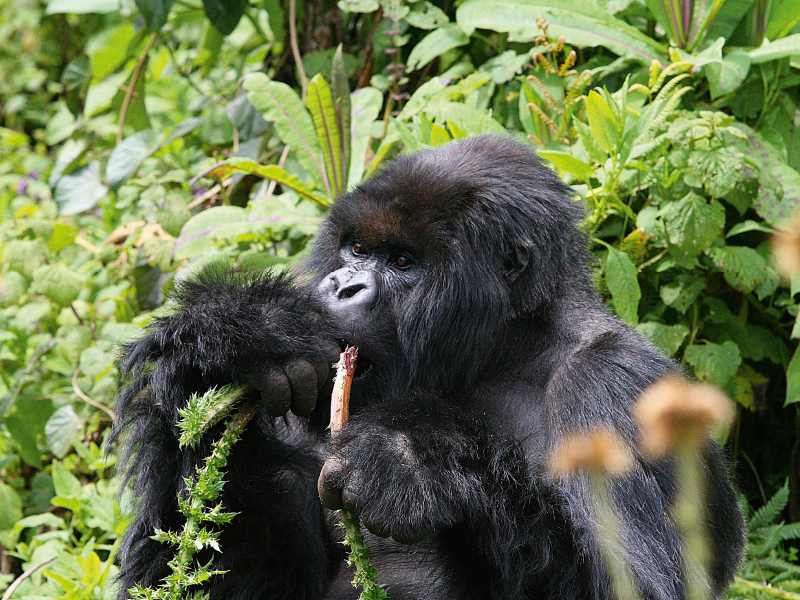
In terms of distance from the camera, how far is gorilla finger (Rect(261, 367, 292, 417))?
2047mm

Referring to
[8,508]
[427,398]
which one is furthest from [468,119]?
[8,508]

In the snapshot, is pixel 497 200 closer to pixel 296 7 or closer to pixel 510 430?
pixel 510 430

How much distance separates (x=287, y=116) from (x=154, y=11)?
1.06 metres

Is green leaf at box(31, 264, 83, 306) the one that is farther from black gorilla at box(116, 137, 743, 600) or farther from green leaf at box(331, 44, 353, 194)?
black gorilla at box(116, 137, 743, 600)

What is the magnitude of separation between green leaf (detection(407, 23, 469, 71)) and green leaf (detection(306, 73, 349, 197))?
2.15ft

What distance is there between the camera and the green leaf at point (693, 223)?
312cm

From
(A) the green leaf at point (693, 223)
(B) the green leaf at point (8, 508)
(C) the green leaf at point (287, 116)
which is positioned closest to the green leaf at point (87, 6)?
(C) the green leaf at point (287, 116)

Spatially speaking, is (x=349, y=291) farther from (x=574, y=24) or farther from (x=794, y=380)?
(x=574, y=24)

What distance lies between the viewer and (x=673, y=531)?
2.03 metres

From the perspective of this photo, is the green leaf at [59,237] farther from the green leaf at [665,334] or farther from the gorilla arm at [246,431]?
the green leaf at [665,334]

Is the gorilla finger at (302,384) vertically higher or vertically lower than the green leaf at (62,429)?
higher

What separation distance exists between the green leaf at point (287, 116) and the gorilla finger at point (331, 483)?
6.87 ft

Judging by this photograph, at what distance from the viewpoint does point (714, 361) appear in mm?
3156

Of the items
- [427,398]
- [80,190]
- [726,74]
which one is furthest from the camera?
[80,190]
